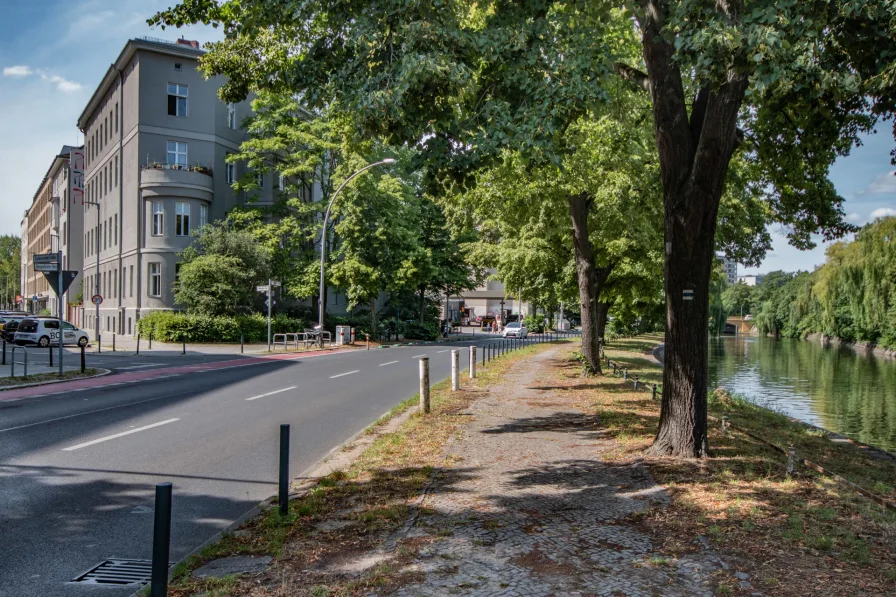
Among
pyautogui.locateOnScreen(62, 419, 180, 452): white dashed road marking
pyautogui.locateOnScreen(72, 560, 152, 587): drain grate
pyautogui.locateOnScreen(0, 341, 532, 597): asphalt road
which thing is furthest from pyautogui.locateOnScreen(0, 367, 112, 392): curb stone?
pyautogui.locateOnScreen(72, 560, 152, 587): drain grate

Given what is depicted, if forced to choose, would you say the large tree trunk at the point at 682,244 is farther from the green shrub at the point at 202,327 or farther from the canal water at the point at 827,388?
the green shrub at the point at 202,327

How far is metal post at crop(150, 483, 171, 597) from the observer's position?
3549 mm

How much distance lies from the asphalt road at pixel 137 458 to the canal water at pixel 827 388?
1155 centimetres

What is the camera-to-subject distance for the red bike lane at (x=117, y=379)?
15773 mm

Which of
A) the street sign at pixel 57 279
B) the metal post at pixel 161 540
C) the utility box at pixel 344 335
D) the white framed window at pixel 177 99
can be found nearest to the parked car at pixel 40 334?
the utility box at pixel 344 335

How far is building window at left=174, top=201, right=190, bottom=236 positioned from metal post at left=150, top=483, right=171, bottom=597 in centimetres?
4128

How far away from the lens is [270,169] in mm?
43062

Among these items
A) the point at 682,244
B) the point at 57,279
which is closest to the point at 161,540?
the point at 682,244

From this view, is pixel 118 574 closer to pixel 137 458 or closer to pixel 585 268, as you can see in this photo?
pixel 137 458

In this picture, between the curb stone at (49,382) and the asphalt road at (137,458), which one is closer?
the asphalt road at (137,458)

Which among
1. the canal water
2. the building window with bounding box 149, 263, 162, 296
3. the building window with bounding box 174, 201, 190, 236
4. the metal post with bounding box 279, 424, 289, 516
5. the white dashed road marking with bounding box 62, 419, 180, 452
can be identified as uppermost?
the building window with bounding box 174, 201, 190, 236

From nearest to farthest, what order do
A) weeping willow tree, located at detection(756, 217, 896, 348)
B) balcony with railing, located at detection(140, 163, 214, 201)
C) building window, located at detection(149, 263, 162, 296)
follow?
weeping willow tree, located at detection(756, 217, 896, 348) < balcony with railing, located at detection(140, 163, 214, 201) < building window, located at detection(149, 263, 162, 296)

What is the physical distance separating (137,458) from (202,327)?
29.3 meters

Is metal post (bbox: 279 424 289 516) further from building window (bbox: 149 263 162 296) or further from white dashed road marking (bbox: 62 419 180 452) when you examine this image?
building window (bbox: 149 263 162 296)
